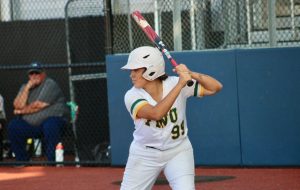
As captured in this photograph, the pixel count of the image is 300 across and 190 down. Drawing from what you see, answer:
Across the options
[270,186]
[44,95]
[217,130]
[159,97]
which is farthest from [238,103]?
[159,97]

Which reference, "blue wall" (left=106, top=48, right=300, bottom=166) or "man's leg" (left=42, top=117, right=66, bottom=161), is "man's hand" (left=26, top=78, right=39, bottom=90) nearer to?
"man's leg" (left=42, top=117, right=66, bottom=161)

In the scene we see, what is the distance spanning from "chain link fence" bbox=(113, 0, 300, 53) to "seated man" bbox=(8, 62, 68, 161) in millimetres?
1863

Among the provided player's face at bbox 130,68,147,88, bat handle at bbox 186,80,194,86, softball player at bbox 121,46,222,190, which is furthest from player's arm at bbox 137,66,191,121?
player's face at bbox 130,68,147,88

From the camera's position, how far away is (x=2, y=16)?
15.1 meters

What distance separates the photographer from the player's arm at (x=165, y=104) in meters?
6.08

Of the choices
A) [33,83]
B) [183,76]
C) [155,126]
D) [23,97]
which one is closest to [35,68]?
[33,83]

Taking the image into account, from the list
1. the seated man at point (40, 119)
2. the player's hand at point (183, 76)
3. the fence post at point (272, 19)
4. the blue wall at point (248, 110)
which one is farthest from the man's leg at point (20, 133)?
the player's hand at point (183, 76)

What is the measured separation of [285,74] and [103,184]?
276 centimetres

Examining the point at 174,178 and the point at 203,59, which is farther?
the point at 203,59

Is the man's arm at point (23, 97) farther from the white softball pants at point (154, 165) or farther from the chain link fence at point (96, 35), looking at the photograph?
the white softball pants at point (154, 165)

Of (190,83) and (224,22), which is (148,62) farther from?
(224,22)

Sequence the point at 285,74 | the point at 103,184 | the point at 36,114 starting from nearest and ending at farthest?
A: the point at 103,184 → the point at 285,74 → the point at 36,114

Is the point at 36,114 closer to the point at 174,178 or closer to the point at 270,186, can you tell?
the point at 270,186

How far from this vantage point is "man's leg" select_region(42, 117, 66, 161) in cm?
1249
